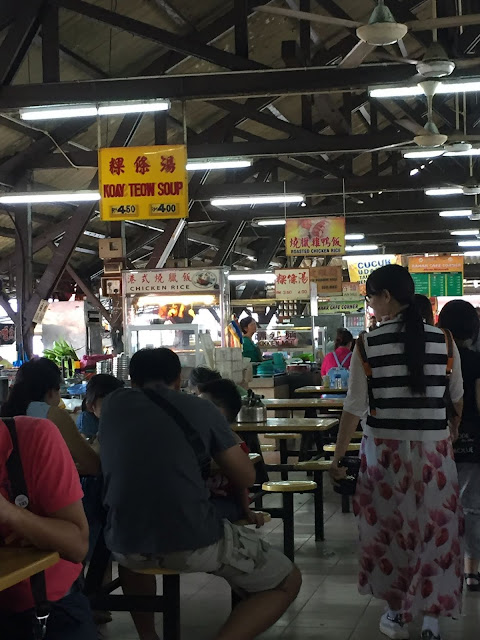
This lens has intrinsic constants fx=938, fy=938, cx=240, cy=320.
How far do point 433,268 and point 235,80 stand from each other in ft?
41.9

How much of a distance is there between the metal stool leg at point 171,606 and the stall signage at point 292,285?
1454 centimetres

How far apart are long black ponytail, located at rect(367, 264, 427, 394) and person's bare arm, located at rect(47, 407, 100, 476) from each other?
1490 mm

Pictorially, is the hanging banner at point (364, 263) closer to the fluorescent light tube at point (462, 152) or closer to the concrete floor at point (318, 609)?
the fluorescent light tube at point (462, 152)

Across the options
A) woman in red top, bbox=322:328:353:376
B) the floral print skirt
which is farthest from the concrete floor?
woman in red top, bbox=322:328:353:376

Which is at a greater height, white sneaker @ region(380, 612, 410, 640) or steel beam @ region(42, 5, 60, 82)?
steel beam @ region(42, 5, 60, 82)

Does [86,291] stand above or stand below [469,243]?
below

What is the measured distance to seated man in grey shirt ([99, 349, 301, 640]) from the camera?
3.47 metres

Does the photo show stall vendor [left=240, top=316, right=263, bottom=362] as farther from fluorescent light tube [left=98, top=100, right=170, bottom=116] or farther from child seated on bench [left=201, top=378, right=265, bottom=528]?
child seated on bench [left=201, top=378, right=265, bottom=528]

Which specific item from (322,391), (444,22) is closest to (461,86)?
(444,22)

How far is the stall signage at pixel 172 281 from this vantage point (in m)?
11.3

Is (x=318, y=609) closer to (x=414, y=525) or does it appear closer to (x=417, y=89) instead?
(x=414, y=525)

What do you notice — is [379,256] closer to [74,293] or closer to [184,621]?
[74,293]

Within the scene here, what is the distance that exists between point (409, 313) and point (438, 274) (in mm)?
18379

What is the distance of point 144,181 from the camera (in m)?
10.6
